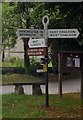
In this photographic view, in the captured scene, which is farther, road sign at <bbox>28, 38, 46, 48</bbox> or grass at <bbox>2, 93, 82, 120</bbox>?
road sign at <bbox>28, 38, 46, 48</bbox>

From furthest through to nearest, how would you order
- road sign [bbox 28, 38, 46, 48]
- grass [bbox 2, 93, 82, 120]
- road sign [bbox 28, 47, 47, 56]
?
road sign [bbox 28, 47, 47, 56], road sign [bbox 28, 38, 46, 48], grass [bbox 2, 93, 82, 120]

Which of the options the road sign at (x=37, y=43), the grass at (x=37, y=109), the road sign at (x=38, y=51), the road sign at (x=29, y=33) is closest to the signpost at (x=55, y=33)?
the road sign at (x=29, y=33)

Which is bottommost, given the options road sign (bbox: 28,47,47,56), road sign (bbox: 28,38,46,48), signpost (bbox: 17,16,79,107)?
road sign (bbox: 28,47,47,56)

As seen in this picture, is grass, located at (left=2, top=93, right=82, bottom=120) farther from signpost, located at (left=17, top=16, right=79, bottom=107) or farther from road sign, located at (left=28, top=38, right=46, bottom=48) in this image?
road sign, located at (left=28, top=38, right=46, bottom=48)

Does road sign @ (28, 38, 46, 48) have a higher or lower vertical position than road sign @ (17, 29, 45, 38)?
lower

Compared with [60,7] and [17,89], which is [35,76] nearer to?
[17,89]

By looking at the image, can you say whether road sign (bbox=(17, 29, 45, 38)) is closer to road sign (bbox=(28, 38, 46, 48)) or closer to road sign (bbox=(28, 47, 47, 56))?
road sign (bbox=(28, 38, 46, 48))

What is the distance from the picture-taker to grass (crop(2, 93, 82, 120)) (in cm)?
849

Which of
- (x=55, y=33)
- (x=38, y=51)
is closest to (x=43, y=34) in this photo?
(x=55, y=33)

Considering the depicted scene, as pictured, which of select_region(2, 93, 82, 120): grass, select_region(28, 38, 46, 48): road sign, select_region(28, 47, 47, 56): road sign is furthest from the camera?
select_region(28, 47, 47, 56): road sign

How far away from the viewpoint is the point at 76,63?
1145 centimetres

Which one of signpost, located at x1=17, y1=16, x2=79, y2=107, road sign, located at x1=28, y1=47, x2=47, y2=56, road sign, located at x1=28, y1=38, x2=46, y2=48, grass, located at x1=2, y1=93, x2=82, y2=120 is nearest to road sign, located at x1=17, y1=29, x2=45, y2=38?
signpost, located at x1=17, y1=16, x2=79, y2=107

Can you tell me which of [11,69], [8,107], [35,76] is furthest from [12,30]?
[8,107]

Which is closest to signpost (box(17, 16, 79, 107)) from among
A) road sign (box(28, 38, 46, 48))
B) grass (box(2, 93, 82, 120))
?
road sign (box(28, 38, 46, 48))
